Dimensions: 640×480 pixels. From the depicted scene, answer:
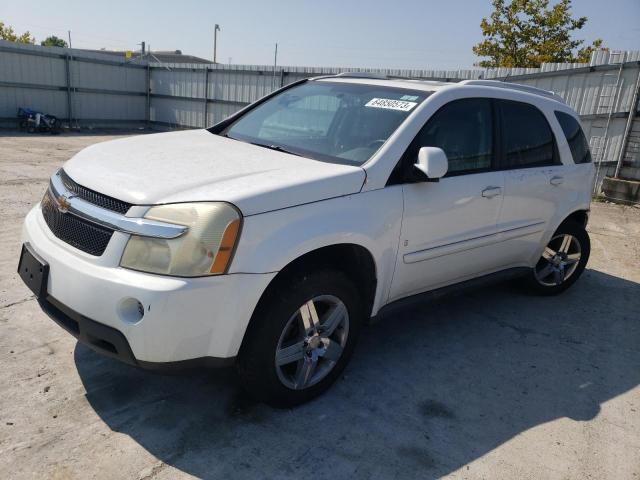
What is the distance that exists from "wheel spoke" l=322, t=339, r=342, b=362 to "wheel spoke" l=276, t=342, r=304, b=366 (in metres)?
0.18

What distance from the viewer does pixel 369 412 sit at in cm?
307

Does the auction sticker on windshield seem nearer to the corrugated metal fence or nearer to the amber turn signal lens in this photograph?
the amber turn signal lens

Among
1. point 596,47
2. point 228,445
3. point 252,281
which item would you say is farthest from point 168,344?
point 596,47

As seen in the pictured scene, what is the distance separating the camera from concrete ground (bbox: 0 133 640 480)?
2586 millimetres

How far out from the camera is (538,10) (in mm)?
23438

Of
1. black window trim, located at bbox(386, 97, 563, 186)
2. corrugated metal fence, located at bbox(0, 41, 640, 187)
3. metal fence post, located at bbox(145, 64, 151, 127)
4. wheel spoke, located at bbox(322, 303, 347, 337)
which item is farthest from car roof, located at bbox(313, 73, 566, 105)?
metal fence post, located at bbox(145, 64, 151, 127)

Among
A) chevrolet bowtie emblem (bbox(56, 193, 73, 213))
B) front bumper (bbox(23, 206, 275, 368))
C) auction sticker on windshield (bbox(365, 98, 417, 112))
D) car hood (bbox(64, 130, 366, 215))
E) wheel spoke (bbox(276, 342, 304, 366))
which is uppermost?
auction sticker on windshield (bbox(365, 98, 417, 112))

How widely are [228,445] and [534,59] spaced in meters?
24.5

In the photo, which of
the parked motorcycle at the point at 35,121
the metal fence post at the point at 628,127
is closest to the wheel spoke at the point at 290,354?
the metal fence post at the point at 628,127

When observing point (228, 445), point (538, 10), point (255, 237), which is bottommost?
point (228, 445)

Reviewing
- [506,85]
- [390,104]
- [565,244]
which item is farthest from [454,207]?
[565,244]

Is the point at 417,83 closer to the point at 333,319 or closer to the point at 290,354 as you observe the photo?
the point at 333,319

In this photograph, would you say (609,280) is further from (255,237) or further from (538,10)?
(538,10)

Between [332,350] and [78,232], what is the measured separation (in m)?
1.51
